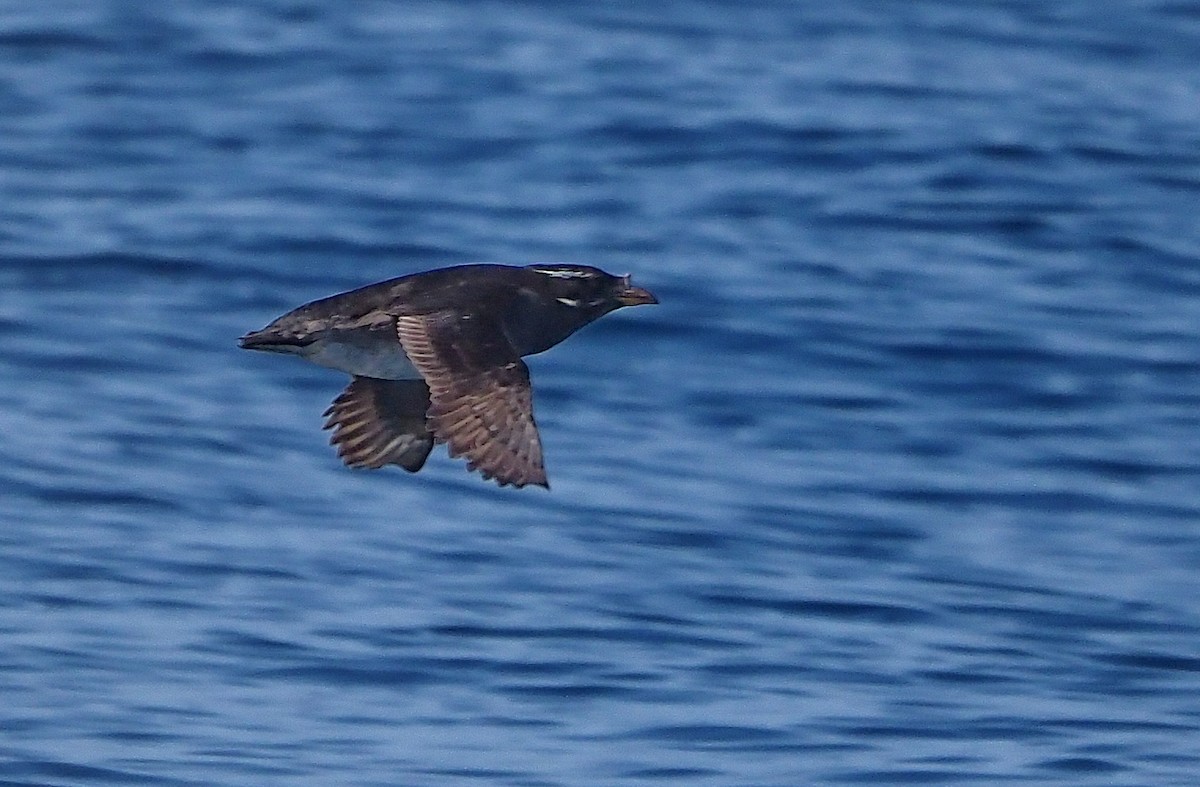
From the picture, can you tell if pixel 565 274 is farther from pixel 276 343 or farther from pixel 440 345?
pixel 276 343

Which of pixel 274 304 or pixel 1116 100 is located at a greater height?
pixel 1116 100

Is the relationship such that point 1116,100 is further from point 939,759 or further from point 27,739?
point 27,739

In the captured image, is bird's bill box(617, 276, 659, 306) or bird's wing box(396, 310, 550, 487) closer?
bird's wing box(396, 310, 550, 487)

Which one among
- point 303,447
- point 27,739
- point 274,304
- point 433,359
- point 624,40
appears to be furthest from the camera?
point 624,40

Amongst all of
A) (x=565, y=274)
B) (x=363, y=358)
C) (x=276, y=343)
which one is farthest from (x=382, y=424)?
(x=565, y=274)

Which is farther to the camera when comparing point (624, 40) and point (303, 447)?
point (624, 40)

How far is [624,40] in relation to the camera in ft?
64.3

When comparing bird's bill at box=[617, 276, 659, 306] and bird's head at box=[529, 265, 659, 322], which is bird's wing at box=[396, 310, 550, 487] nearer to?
bird's head at box=[529, 265, 659, 322]

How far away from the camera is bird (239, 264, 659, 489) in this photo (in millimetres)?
7043

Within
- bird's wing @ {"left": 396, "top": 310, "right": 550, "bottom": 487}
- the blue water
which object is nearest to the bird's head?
bird's wing @ {"left": 396, "top": 310, "right": 550, "bottom": 487}

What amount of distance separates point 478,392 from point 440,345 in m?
0.36

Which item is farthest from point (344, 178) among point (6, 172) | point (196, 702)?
point (196, 702)

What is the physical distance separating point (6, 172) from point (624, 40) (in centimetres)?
484

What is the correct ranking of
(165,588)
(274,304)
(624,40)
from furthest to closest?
1. (624,40)
2. (274,304)
3. (165,588)
